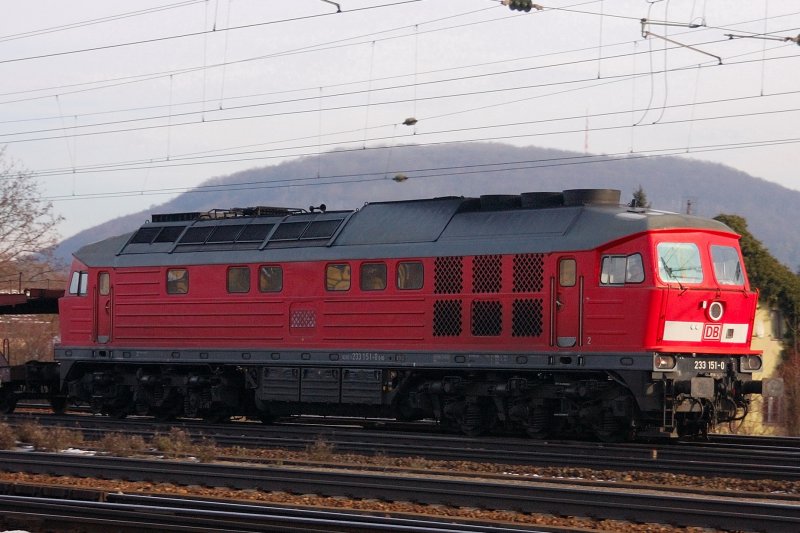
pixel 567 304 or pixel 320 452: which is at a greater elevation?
pixel 567 304

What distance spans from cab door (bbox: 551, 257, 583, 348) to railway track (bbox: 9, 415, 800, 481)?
2.00 m

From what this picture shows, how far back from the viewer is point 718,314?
2328 centimetres

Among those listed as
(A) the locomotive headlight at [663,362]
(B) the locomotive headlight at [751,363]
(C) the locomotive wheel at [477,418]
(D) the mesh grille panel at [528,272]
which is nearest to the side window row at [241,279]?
(C) the locomotive wheel at [477,418]

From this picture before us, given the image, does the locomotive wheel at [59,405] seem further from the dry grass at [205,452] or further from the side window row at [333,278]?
the dry grass at [205,452]

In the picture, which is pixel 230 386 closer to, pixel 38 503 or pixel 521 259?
pixel 521 259

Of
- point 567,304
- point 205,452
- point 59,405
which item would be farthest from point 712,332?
point 59,405

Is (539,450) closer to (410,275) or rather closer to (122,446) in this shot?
(410,275)

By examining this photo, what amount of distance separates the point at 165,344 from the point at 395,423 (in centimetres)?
593

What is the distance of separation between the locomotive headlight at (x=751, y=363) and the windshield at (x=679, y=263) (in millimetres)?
1876

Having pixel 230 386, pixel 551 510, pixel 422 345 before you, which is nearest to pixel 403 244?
pixel 422 345

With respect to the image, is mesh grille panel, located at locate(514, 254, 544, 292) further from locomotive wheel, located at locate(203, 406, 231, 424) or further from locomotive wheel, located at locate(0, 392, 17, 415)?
locomotive wheel, located at locate(0, 392, 17, 415)

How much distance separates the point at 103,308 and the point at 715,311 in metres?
15.7

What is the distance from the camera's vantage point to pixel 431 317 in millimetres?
25109

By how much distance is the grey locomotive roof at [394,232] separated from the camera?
2327 centimetres
